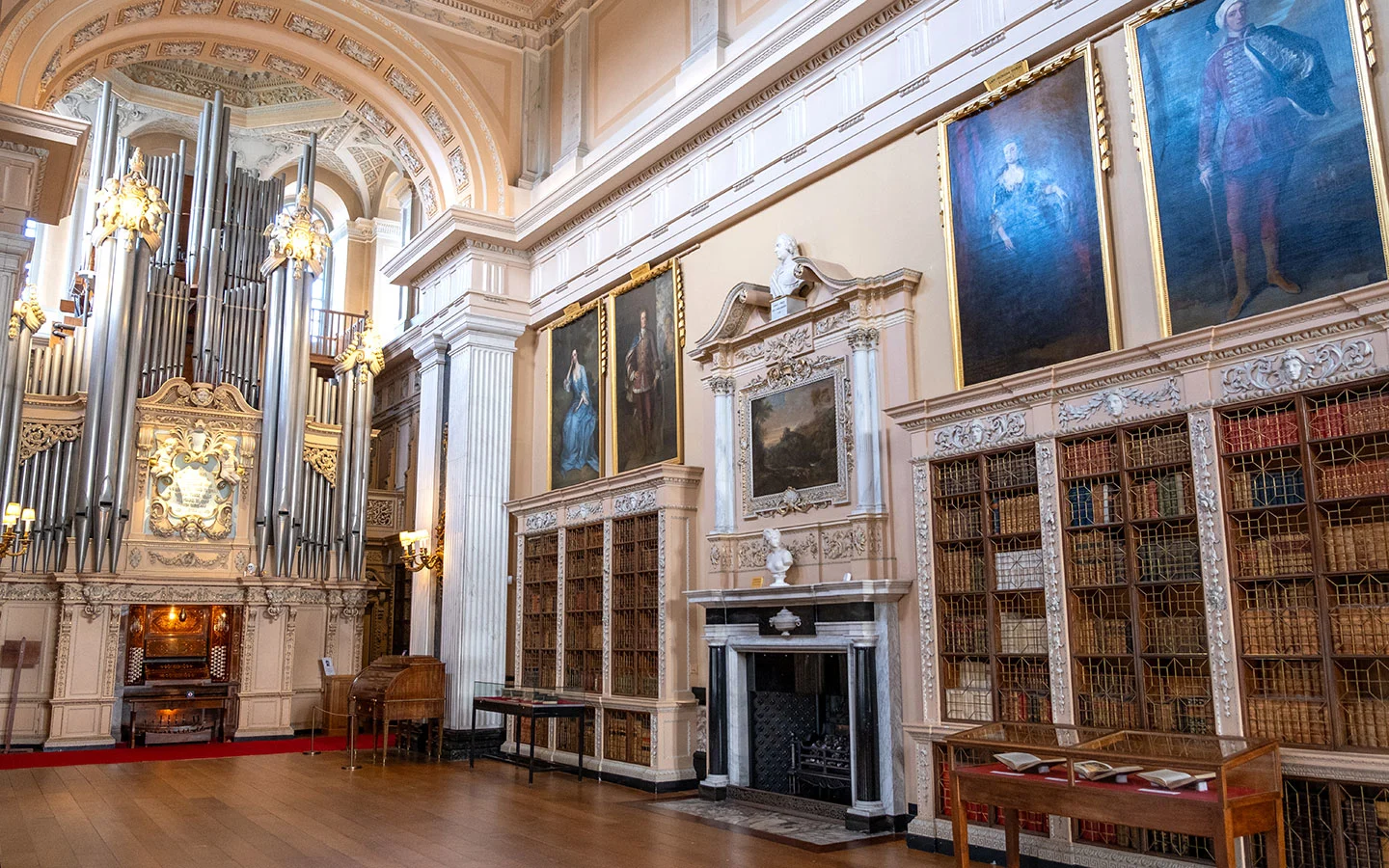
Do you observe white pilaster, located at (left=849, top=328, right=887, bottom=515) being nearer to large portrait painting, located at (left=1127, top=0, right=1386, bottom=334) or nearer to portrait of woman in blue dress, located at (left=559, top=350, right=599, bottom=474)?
large portrait painting, located at (left=1127, top=0, right=1386, bottom=334)

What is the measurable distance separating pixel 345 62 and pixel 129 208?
3875mm

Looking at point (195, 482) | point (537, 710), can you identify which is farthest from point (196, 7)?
point (537, 710)

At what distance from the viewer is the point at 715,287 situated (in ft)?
37.4

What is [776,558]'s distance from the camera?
376 inches

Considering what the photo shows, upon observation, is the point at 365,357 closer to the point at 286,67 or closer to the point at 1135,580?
the point at 286,67

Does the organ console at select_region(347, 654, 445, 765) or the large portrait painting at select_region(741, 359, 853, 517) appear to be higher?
the large portrait painting at select_region(741, 359, 853, 517)

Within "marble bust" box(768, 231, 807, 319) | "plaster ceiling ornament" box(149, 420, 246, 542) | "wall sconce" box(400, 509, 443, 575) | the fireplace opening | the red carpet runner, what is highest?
"marble bust" box(768, 231, 807, 319)

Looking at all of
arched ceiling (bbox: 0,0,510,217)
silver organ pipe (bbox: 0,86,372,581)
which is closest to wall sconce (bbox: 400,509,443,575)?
silver organ pipe (bbox: 0,86,372,581)

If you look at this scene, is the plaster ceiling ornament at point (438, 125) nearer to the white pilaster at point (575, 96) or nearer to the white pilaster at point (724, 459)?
the white pilaster at point (575, 96)

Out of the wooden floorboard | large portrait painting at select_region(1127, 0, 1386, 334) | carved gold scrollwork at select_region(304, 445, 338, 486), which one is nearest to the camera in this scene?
large portrait painting at select_region(1127, 0, 1386, 334)

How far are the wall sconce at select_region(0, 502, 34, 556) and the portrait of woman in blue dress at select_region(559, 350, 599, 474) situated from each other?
603cm

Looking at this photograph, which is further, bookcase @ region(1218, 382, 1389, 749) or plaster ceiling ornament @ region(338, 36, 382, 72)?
plaster ceiling ornament @ region(338, 36, 382, 72)

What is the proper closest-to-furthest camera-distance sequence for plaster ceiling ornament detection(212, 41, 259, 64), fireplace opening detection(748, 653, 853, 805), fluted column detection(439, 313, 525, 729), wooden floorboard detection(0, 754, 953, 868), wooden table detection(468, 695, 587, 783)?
wooden floorboard detection(0, 754, 953, 868) → fireplace opening detection(748, 653, 853, 805) → wooden table detection(468, 695, 587, 783) → fluted column detection(439, 313, 525, 729) → plaster ceiling ornament detection(212, 41, 259, 64)

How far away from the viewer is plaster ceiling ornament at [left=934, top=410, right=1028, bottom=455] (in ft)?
24.6
